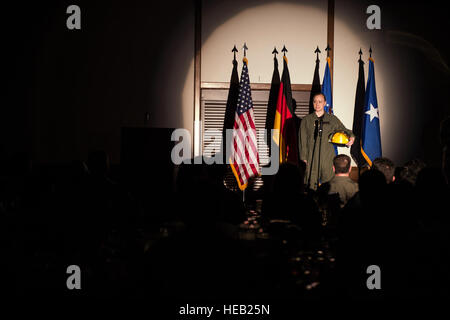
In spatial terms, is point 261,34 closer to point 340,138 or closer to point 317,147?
point 317,147

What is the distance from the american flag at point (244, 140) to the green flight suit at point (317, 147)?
72 centimetres

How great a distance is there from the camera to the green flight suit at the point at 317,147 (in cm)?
564

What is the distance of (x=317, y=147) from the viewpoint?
18.7 ft

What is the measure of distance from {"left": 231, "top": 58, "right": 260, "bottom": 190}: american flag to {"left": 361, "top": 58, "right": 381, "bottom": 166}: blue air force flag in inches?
68.0

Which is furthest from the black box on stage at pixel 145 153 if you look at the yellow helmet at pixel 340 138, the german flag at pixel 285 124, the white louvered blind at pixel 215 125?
the yellow helmet at pixel 340 138

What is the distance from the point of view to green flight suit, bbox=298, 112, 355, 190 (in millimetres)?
5637

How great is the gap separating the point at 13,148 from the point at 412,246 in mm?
6127

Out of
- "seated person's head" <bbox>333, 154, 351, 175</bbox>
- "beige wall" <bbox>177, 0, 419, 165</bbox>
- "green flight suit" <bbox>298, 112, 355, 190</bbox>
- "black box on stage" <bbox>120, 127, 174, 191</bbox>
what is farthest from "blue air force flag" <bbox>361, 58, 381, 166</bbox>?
"black box on stage" <bbox>120, 127, 174, 191</bbox>

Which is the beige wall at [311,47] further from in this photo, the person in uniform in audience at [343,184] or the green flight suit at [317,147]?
the person in uniform in audience at [343,184]

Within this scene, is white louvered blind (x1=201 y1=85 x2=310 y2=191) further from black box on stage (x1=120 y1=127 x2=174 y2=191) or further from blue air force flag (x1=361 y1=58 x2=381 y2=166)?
blue air force flag (x1=361 y1=58 x2=381 y2=166)

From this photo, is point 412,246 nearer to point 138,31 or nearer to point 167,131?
point 167,131

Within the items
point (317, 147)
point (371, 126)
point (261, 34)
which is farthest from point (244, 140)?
point (371, 126)

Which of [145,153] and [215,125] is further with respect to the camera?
[215,125]

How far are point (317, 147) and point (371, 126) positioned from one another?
123cm
